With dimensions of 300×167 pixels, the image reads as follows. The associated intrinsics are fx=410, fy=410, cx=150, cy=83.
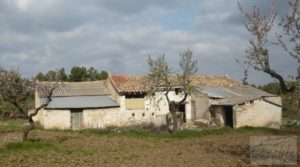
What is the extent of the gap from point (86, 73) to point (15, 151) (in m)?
43.1

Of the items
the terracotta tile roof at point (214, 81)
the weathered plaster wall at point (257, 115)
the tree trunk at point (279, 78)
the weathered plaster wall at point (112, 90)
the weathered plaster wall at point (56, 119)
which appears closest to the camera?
the tree trunk at point (279, 78)

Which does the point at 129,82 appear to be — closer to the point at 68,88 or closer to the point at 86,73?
the point at 68,88

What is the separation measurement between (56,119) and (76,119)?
1881 mm

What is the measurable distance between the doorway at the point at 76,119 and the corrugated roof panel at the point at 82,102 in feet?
1.87

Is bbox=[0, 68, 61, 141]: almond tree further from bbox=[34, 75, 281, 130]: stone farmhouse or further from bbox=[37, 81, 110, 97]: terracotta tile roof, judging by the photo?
bbox=[37, 81, 110, 97]: terracotta tile roof

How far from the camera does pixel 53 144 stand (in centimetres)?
2367

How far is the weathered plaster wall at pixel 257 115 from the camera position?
36.2 meters

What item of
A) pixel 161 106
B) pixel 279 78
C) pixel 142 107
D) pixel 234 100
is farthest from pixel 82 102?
pixel 279 78

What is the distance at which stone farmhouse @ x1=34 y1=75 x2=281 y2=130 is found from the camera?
121ft

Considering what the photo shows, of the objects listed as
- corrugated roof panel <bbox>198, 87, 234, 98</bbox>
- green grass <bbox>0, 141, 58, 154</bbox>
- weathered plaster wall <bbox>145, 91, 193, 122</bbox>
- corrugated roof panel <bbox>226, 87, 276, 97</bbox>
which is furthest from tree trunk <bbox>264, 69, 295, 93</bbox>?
corrugated roof panel <bbox>226, 87, 276, 97</bbox>

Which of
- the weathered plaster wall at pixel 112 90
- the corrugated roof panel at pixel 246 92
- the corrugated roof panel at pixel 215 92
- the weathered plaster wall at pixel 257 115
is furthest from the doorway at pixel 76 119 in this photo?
the corrugated roof panel at pixel 246 92

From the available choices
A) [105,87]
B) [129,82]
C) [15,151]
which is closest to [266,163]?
[15,151]

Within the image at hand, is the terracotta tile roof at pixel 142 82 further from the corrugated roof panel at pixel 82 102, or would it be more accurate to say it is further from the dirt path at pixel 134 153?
the dirt path at pixel 134 153

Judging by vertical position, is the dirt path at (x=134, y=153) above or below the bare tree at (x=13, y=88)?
below
